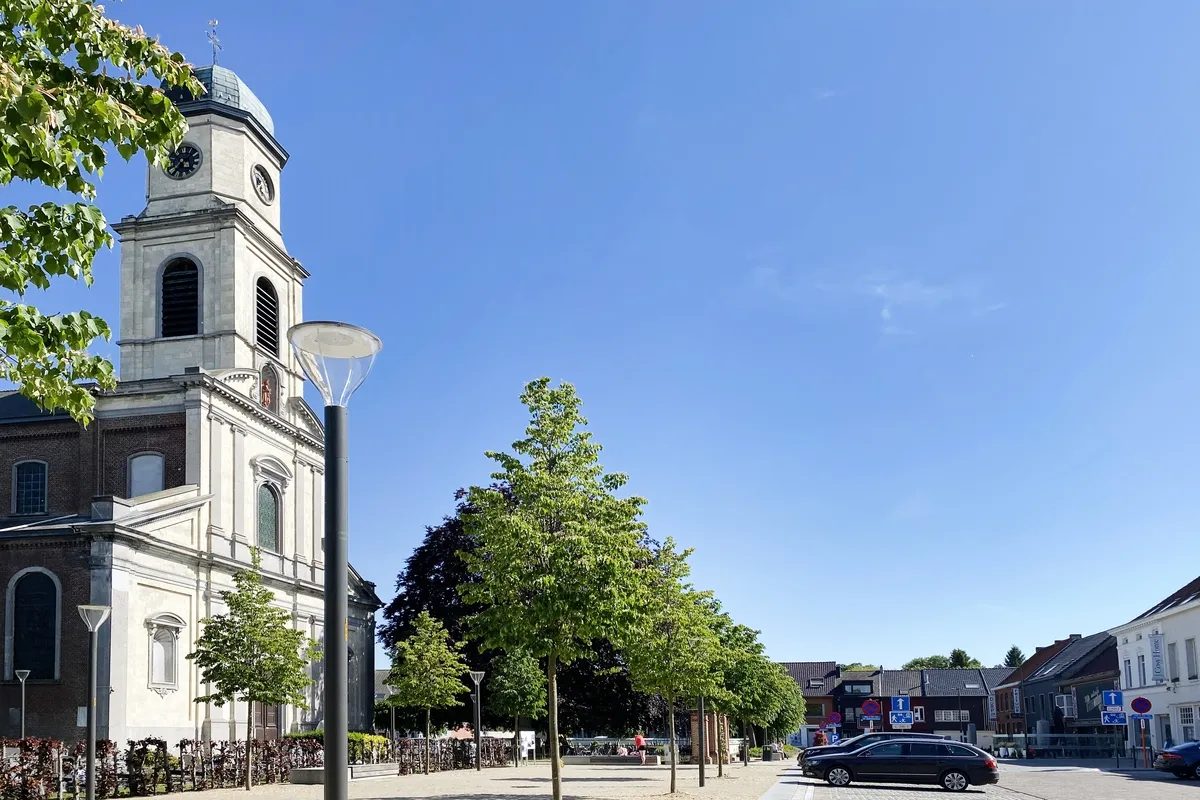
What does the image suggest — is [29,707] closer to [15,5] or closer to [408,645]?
[408,645]

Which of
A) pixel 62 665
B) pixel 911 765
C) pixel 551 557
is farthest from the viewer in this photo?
pixel 62 665

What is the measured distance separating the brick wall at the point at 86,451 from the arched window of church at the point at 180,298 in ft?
14.3

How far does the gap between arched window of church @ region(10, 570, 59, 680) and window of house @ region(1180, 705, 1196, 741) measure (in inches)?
1822

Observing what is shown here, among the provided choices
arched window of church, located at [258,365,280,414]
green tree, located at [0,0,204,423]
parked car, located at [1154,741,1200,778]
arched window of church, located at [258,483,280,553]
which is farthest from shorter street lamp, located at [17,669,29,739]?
parked car, located at [1154,741,1200,778]

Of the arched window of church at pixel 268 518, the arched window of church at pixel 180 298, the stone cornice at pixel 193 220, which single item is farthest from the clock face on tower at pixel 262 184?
the arched window of church at pixel 268 518

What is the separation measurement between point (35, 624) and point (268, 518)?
1115 cm

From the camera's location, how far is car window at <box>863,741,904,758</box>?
3100 cm

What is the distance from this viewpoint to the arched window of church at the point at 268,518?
150 feet

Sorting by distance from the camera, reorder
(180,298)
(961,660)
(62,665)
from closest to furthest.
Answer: (62,665)
(180,298)
(961,660)

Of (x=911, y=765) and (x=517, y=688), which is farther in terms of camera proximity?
(x=517, y=688)

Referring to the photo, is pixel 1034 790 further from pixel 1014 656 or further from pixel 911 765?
pixel 1014 656

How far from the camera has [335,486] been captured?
7.39 metres

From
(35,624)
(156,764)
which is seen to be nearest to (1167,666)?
(156,764)

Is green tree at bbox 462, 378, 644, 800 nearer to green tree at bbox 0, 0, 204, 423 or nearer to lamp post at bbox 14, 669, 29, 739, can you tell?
green tree at bbox 0, 0, 204, 423
